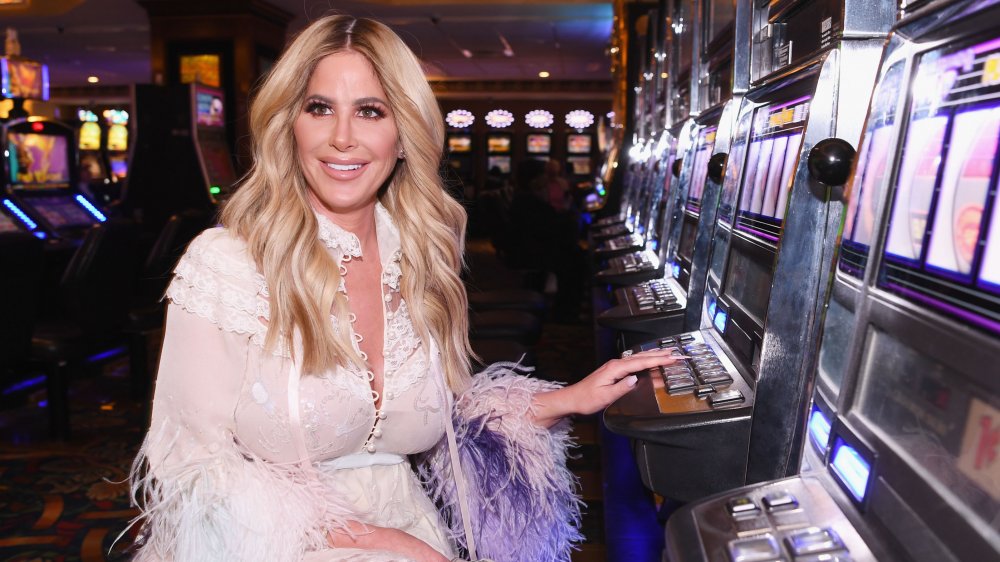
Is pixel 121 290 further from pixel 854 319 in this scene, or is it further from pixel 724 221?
pixel 854 319

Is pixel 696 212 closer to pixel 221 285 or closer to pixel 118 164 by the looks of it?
pixel 221 285

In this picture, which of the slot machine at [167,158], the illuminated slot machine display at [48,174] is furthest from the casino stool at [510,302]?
the slot machine at [167,158]

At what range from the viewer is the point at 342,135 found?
142cm

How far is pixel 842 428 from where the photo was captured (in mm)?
921

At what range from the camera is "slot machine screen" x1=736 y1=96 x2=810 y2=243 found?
4.88 ft

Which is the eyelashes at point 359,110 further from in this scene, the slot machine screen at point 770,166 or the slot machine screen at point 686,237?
the slot machine screen at point 686,237

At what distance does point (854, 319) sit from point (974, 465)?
0.88ft

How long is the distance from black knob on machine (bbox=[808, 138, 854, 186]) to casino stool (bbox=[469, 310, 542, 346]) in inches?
78.2

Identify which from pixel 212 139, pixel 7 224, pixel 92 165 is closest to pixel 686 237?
pixel 7 224

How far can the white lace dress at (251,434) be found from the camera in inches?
49.9

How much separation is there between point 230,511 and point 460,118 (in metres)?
16.1

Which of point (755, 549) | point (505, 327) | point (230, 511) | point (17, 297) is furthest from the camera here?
point (17, 297)

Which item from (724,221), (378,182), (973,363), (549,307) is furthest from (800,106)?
(549,307)

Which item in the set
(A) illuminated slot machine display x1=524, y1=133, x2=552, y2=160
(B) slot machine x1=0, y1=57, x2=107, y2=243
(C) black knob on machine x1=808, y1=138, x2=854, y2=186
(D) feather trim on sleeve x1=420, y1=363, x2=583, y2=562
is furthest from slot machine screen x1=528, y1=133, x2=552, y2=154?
(C) black knob on machine x1=808, y1=138, x2=854, y2=186
